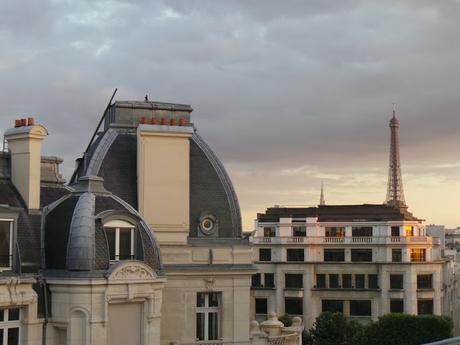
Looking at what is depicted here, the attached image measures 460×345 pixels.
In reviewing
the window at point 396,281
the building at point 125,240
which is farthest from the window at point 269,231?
the building at point 125,240

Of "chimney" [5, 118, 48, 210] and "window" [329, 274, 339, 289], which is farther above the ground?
"chimney" [5, 118, 48, 210]

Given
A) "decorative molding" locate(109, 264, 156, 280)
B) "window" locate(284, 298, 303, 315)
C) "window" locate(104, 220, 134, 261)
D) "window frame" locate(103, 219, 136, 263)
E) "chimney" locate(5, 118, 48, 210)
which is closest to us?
"decorative molding" locate(109, 264, 156, 280)

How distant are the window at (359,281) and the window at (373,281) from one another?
0.75 meters

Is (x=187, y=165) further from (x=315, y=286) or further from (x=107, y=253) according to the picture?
(x=315, y=286)

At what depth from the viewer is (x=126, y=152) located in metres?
39.3

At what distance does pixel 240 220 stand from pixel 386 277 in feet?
217

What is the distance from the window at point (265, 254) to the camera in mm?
106875

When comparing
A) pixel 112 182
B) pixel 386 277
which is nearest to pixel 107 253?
pixel 112 182

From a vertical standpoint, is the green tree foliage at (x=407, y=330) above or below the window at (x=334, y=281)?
below

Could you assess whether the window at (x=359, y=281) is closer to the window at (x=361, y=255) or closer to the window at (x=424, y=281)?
the window at (x=361, y=255)

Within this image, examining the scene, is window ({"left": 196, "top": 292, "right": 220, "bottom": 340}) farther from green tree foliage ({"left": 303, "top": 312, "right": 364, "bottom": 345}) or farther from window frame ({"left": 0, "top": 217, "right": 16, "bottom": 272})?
green tree foliage ({"left": 303, "top": 312, "right": 364, "bottom": 345})

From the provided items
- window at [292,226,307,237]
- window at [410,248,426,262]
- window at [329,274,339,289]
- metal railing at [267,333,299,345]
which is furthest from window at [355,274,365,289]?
metal railing at [267,333,299,345]

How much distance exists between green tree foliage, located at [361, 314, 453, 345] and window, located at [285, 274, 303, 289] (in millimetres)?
23488

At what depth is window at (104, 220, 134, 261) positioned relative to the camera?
104ft
